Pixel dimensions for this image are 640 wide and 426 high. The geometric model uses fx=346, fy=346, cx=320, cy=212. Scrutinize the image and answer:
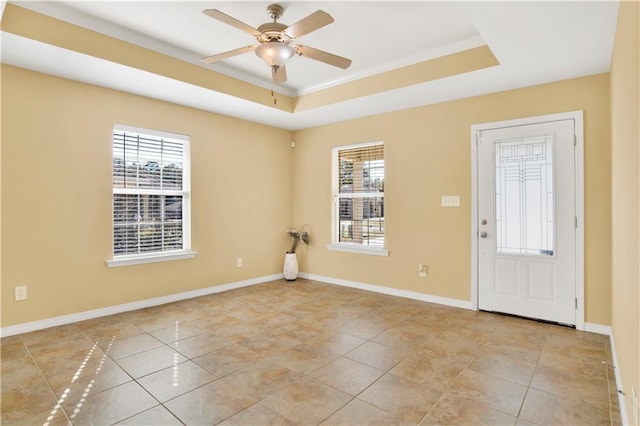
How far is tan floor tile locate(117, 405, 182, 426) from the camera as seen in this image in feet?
6.34

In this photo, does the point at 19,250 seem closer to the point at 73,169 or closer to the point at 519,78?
the point at 73,169

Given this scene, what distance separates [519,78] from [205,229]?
13.6 feet

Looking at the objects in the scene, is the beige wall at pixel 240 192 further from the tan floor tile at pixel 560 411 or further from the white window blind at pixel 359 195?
the tan floor tile at pixel 560 411

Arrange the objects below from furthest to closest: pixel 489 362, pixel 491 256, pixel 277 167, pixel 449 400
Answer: pixel 277 167, pixel 491 256, pixel 489 362, pixel 449 400

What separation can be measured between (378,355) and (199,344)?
5.11 feet

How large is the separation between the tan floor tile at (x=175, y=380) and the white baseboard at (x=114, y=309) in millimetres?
1735

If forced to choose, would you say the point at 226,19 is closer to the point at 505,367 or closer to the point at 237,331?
the point at 237,331

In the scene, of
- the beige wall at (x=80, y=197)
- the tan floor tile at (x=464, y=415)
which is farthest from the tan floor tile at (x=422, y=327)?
the beige wall at (x=80, y=197)

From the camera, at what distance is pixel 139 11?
9.41 ft

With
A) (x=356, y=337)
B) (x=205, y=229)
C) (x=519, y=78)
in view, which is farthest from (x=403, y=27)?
(x=205, y=229)

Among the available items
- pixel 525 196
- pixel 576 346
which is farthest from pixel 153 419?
pixel 525 196

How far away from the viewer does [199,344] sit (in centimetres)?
305

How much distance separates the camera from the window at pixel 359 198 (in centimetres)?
500

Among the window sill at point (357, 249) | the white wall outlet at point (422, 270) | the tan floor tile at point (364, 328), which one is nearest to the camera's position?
the tan floor tile at point (364, 328)
